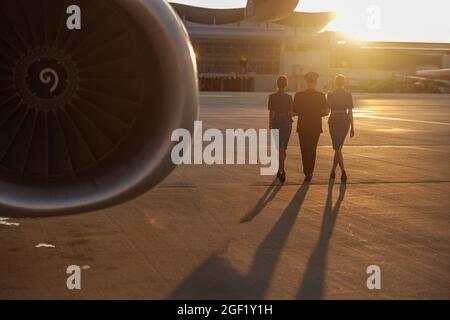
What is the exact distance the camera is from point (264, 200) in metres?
8.48

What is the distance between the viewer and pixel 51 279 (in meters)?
5.04

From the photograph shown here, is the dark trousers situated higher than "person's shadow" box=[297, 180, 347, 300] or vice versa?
the dark trousers

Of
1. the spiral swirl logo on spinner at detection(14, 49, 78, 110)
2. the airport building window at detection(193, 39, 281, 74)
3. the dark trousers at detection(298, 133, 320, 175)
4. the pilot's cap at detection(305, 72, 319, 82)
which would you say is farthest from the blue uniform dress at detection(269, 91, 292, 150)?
the airport building window at detection(193, 39, 281, 74)

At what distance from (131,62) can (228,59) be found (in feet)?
272

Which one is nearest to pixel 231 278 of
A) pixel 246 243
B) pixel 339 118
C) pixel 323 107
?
pixel 246 243

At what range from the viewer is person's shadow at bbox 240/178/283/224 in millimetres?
7438

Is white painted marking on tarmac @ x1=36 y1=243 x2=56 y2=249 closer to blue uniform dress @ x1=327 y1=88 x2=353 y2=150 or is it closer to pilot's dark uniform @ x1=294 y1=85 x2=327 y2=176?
pilot's dark uniform @ x1=294 y1=85 x2=327 y2=176

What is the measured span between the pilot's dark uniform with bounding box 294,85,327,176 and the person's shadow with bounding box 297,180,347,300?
1894 millimetres

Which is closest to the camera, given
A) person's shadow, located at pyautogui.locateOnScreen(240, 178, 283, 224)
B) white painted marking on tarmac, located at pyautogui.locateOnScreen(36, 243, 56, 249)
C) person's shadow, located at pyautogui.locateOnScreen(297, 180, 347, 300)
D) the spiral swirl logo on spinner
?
the spiral swirl logo on spinner

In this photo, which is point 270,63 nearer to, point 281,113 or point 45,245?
point 281,113

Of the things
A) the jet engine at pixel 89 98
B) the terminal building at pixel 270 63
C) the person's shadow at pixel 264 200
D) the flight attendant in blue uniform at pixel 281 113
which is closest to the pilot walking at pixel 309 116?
the flight attendant in blue uniform at pixel 281 113

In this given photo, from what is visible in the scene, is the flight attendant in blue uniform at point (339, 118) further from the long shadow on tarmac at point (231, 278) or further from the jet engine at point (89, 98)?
the jet engine at point (89, 98)

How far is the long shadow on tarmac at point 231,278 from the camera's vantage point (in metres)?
4.72
